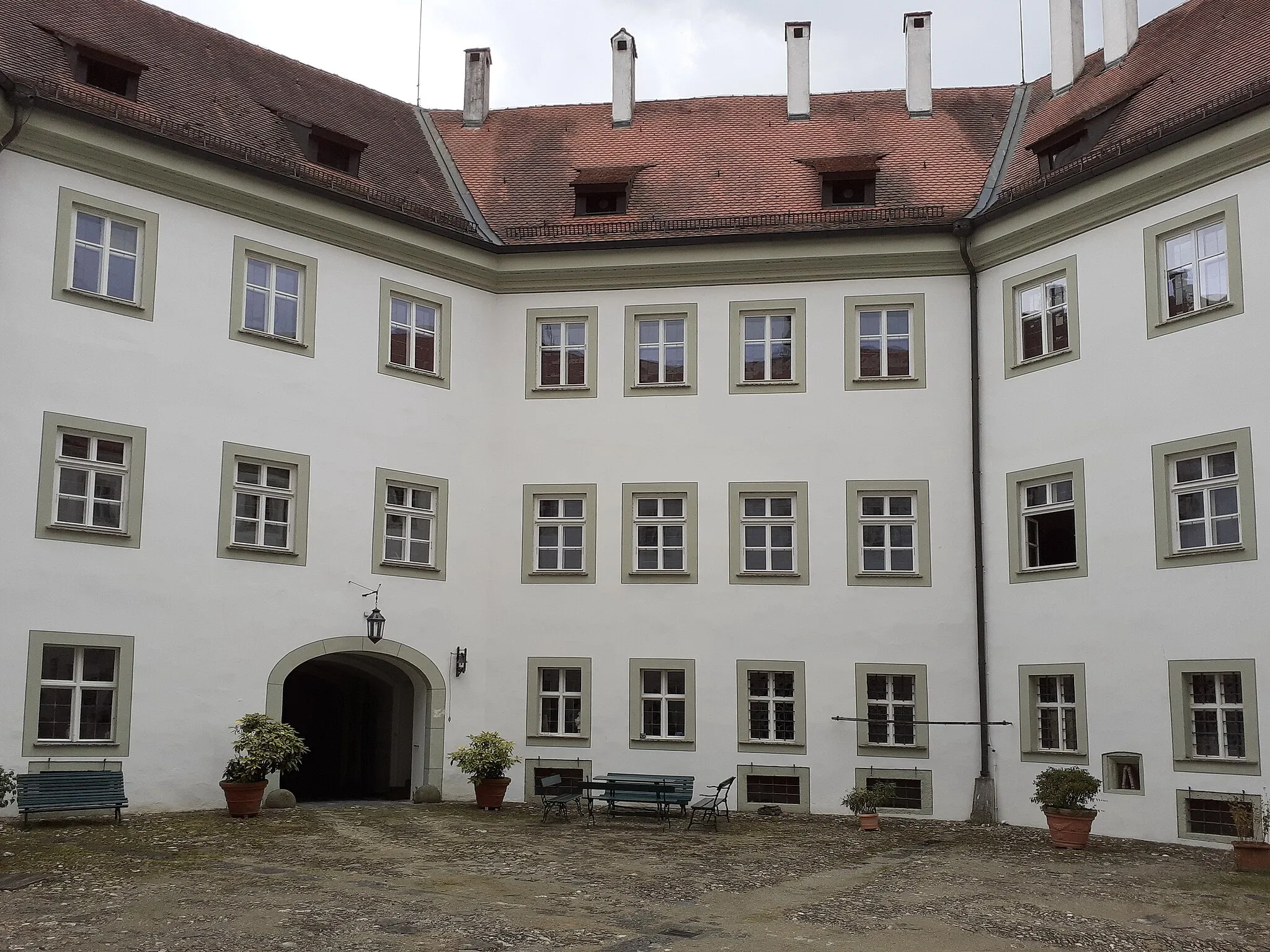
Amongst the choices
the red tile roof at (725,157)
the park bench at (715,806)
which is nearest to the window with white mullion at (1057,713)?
the park bench at (715,806)

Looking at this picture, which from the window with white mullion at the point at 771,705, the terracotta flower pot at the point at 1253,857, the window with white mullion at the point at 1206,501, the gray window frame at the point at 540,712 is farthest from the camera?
the gray window frame at the point at 540,712

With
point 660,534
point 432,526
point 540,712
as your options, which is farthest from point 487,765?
point 660,534

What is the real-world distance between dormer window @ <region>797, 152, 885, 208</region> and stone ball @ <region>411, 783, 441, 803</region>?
37.0 feet

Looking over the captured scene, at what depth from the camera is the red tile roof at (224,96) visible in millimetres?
19125

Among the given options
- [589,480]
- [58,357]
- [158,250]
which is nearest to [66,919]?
[58,357]

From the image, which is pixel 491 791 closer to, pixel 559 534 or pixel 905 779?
pixel 559 534

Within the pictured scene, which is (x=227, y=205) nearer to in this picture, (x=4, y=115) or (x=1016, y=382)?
(x=4, y=115)

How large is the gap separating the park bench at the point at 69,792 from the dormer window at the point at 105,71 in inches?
369

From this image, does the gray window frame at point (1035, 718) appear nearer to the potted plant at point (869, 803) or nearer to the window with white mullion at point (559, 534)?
the potted plant at point (869, 803)

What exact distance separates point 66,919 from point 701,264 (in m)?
14.2

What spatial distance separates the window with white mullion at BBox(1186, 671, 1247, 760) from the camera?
1723 centimetres

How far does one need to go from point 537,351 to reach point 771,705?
22.4ft

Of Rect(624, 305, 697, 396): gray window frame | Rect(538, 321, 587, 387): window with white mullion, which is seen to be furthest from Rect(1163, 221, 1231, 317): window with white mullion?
Rect(538, 321, 587, 387): window with white mullion

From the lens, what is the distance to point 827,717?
20828 mm
